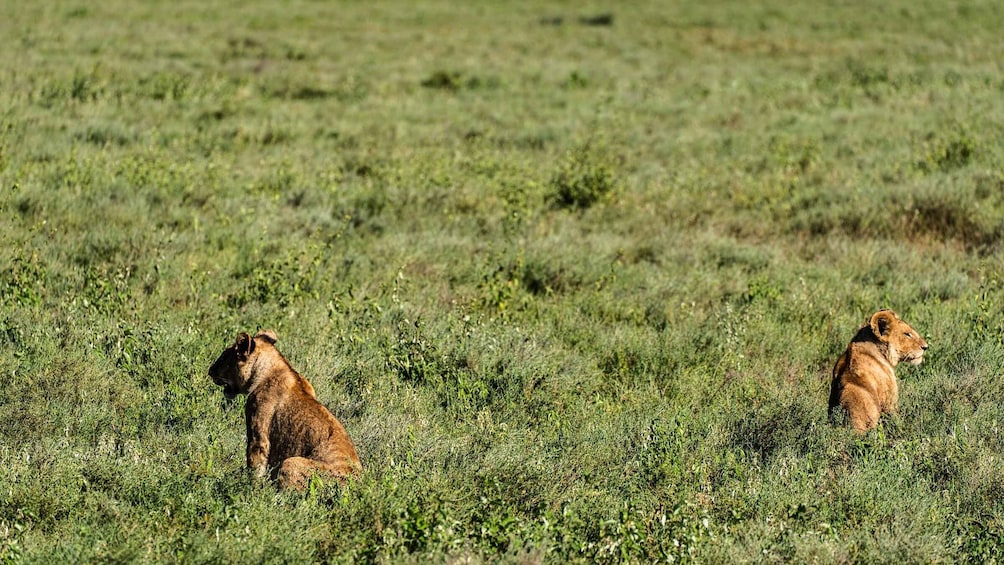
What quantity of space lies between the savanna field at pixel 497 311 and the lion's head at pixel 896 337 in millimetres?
295

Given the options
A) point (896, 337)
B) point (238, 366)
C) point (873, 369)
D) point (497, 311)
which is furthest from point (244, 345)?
point (896, 337)

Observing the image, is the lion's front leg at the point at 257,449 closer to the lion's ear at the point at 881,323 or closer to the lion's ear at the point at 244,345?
the lion's ear at the point at 244,345

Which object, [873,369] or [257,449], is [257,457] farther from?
[873,369]

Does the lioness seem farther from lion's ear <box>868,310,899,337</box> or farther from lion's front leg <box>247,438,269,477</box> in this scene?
lion's front leg <box>247,438,269,477</box>

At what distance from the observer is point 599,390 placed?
22.1 ft

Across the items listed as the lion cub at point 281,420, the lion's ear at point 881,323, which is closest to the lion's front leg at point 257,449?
the lion cub at point 281,420

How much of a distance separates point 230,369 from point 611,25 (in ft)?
95.4

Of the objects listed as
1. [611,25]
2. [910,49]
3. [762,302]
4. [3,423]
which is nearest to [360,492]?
[3,423]

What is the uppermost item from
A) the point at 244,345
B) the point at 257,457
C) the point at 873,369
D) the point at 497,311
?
the point at 244,345

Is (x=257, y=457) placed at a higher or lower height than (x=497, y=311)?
higher

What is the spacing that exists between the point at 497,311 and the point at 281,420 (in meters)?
3.11

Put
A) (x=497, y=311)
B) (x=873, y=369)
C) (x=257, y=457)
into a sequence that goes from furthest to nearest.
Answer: (x=497, y=311)
(x=873, y=369)
(x=257, y=457)

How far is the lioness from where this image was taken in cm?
575

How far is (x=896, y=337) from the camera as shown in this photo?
20.7 feet
